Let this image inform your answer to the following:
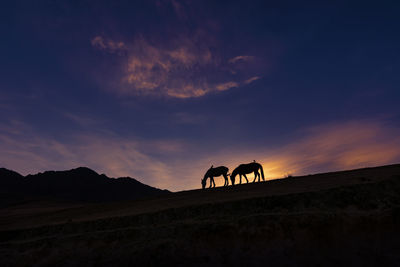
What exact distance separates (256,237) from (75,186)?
87.8m

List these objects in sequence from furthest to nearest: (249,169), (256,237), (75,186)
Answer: (75,186) < (249,169) < (256,237)

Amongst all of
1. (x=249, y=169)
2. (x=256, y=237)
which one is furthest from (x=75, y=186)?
(x=256, y=237)

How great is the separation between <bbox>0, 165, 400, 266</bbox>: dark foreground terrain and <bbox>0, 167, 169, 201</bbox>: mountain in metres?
68.1

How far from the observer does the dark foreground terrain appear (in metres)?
8.00

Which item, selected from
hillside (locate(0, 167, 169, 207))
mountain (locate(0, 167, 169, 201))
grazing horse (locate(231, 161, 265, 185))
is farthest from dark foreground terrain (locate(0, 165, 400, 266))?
hillside (locate(0, 167, 169, 207))

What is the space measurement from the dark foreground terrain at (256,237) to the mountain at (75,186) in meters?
68.1

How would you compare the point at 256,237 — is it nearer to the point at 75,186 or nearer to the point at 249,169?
the point at 249,169

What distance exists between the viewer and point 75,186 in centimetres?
8331

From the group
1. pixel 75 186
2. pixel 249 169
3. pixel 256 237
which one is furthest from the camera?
pixel 75 186

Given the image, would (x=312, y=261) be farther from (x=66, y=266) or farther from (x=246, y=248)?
(x=66, y=266)

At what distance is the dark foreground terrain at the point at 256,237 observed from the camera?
8000mm

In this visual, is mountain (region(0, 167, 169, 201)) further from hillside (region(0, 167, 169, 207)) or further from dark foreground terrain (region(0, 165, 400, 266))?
dark foreground terrain (region(0, 165, 400, 266))

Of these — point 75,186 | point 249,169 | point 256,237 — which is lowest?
point 256,237

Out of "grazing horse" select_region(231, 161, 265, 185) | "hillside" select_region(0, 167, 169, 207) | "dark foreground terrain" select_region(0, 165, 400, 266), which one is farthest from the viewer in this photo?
"hillside" select_region(0, 167, 169, 207)
